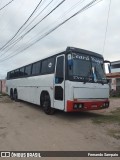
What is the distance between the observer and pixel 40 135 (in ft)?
29.1

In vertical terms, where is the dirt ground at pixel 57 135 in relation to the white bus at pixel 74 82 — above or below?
below

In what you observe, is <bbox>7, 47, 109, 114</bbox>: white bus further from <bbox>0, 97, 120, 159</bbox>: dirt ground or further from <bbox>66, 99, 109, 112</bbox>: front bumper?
<bbox>0, 97, 120, 159</bbox>: dirt ground

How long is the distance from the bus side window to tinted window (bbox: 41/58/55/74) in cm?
70

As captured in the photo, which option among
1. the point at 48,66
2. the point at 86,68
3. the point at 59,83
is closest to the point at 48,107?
the point at 59,83

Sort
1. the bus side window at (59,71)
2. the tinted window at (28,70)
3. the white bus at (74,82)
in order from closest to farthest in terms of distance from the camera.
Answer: the white bus at (74,82) < the bus side window at (59,71) < the tinted window at (28,70)

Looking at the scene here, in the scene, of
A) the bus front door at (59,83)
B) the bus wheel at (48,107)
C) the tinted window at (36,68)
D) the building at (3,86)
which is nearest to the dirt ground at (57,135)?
the bus front door at (59,83)

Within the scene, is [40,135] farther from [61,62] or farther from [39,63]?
[39,63]

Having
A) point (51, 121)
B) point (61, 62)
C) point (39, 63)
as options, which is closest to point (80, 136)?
point (51, 121)

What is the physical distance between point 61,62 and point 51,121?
107 inches

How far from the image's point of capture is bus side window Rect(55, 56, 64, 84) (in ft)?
39.1

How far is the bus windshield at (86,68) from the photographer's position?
37.6 feet

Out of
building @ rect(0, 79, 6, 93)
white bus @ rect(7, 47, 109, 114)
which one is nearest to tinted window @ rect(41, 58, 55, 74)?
white bus @ rect(7, 47, 109, 114)

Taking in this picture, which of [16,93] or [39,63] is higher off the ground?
[39,63]

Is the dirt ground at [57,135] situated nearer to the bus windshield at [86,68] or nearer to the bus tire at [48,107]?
the bus tire at [48,107]
